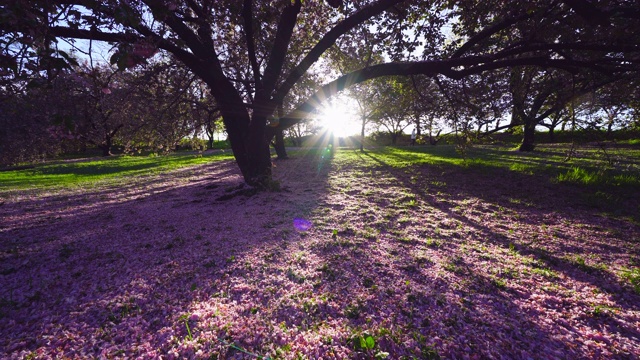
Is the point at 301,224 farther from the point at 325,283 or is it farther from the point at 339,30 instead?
the point at 339,30

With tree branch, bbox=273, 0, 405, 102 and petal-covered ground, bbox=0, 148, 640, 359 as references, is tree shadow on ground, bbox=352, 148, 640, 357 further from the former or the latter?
tree branch, bbox=273, 0, 405, 102

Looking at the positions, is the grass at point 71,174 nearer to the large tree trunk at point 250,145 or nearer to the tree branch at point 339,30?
the large tree trunk at point 250,145

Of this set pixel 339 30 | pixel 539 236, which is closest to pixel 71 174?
pixel 339 30

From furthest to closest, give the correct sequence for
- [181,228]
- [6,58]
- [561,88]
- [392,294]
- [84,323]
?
[561,88] → [181,228] → [392,294] → [84,323] → [6,58]

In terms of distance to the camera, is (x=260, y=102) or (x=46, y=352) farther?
(x=260, y=102)

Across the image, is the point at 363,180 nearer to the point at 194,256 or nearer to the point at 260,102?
the point at 260,102

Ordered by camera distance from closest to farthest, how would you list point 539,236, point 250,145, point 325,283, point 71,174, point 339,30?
1. point 325,283
2. point 539,236
3. point 339,30
4. point 250,145
5. point 71,174

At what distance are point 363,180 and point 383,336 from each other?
1011cm

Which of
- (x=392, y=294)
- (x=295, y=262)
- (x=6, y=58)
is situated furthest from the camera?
(x=295, y=262)

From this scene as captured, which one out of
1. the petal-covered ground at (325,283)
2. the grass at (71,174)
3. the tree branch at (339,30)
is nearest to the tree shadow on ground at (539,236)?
the petal-covered ground at (325,283)

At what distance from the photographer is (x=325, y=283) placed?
4.07 m

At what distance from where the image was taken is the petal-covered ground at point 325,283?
2877 mm

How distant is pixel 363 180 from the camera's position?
1280 centimetres

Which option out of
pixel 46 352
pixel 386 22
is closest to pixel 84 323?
pixel 46 352
